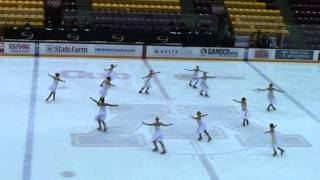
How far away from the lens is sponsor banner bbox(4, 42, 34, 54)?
30797mm

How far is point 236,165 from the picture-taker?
1706 cm

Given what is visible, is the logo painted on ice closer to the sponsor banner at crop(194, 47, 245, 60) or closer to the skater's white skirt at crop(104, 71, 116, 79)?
the skater's white skirt at crop(104, 71, 116, 79)

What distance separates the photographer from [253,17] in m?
38.4

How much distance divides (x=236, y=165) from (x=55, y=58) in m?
16.0

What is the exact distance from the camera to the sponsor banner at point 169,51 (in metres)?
32.5

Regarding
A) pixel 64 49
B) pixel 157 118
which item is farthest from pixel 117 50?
pixel 157 118

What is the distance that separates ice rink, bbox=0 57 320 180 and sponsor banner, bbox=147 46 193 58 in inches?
90.2

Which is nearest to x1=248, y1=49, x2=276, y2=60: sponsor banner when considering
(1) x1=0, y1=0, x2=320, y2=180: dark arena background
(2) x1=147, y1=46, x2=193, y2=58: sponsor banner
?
(1) x1=0, y1=0, x2=320, y2=180: dark arena background

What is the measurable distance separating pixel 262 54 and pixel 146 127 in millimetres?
15161

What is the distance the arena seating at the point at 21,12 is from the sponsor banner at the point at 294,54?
1343cm

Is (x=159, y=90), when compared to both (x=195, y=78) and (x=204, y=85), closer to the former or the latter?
(x=195, y=78)

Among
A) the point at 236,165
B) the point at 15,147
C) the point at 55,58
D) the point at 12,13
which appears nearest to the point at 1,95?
the point at 15,147

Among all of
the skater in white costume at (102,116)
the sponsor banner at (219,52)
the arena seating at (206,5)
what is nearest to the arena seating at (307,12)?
the arena seating at (206,5)

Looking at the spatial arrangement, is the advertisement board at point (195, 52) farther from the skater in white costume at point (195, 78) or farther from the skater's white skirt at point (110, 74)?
the skater in white costume at point (195, 78)
